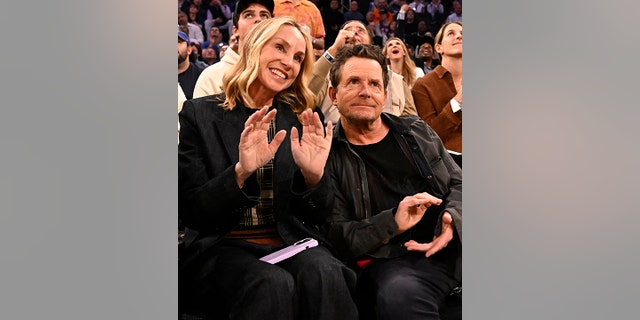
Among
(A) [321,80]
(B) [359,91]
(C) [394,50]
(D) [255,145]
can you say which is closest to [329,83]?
(A) [321,80]

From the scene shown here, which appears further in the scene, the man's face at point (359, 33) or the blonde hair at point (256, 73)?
the man's face at point (359, 33)

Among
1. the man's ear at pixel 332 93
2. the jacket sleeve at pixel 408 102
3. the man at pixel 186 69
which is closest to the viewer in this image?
the man at pixel 186 69

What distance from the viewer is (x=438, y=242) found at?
415 centimetres

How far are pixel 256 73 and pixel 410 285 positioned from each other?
47.8 inches

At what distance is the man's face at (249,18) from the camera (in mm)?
4078

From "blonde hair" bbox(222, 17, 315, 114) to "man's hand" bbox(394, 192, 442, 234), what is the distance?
0.66m

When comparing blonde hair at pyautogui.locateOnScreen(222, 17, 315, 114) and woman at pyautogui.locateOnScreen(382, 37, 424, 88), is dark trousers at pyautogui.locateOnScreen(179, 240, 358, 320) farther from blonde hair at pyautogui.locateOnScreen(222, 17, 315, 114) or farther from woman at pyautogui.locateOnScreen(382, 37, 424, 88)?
woman at pyautogui.locateOnScreen(382, 37, 424, 88)

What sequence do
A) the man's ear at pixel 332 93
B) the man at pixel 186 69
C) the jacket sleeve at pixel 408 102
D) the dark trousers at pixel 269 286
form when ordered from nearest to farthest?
the dark trousers at pixel 269 286 < the man at pixel 186 69 < the man's ear at pixel 332 93 < the jacket sleeve at pixel 408 102

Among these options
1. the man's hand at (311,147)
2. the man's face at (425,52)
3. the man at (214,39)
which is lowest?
the man's hand at (311,147)

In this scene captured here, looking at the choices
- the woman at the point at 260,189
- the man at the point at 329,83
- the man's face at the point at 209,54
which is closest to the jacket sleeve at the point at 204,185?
the woman at the point at 260,189

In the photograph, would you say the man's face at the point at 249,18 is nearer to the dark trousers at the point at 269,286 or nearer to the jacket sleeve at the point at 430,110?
the jacket sleeve at the point at 430,110

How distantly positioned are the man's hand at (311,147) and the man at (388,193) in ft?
0.26
